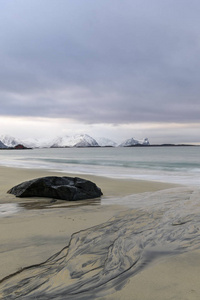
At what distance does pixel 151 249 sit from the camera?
298 cm

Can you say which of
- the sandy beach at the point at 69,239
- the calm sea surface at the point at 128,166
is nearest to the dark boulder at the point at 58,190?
the sandy beach at the point at 69,239

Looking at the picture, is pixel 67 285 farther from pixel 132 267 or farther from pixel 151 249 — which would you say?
pixel 151 249

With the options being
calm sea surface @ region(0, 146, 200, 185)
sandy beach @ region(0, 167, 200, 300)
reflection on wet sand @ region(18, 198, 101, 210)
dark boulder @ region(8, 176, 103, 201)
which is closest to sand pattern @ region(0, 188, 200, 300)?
sandy beach @ region(0, 167, 200, 300)

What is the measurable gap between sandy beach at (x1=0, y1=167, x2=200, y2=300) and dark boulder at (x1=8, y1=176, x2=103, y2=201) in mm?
369

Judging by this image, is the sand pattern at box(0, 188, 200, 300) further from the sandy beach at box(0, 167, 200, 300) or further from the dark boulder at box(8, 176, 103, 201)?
the dark boulder at box(8, 176, 103, 201)

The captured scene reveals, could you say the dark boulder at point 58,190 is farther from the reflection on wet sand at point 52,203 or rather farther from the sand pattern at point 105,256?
the sand pattern at point 105,256

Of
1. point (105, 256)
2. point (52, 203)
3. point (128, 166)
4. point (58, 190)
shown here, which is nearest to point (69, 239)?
point (105, 256)

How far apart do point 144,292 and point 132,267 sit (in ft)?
1.63

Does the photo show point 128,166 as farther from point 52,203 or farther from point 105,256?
point 105,256

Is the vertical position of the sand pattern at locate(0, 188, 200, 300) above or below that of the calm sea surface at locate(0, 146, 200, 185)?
above

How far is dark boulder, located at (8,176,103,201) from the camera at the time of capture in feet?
21.4

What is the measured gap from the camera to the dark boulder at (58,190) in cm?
652

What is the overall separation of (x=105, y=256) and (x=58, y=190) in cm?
397

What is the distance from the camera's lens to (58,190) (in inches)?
259
